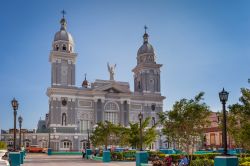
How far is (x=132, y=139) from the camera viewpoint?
48.0 m

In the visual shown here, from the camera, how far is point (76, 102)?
3211 inches

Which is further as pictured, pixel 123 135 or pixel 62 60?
pixel 62 60

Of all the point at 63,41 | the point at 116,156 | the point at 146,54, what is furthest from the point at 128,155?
the point at 146,54

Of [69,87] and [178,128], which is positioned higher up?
[69,87]

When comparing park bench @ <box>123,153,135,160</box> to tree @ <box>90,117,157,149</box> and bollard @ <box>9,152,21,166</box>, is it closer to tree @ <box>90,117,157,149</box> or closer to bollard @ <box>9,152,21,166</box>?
tree @ <box>90,117,157,149</box>

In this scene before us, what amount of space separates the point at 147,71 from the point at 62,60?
2136cm

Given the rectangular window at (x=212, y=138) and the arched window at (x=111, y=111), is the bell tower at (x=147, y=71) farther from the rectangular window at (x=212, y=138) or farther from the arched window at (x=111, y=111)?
the rectangular window at (x=212, y=138)

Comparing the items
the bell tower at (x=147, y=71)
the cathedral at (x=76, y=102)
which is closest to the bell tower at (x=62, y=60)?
the cathedral at (x=76, y=102)

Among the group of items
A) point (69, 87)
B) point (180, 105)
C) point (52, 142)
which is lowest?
point (52, 142)

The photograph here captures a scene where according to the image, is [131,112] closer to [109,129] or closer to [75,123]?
[75,123]

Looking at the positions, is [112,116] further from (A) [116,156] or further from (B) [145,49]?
(A) [116,156]

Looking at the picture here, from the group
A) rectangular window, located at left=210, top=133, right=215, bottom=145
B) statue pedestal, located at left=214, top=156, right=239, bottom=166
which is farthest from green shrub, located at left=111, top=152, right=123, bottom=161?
rectangular window, located at left=210, top=133, right=215, bottom=145

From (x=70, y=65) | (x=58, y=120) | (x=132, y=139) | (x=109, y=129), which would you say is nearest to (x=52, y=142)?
(x=58, y=120)

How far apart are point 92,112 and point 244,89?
61817 mm
